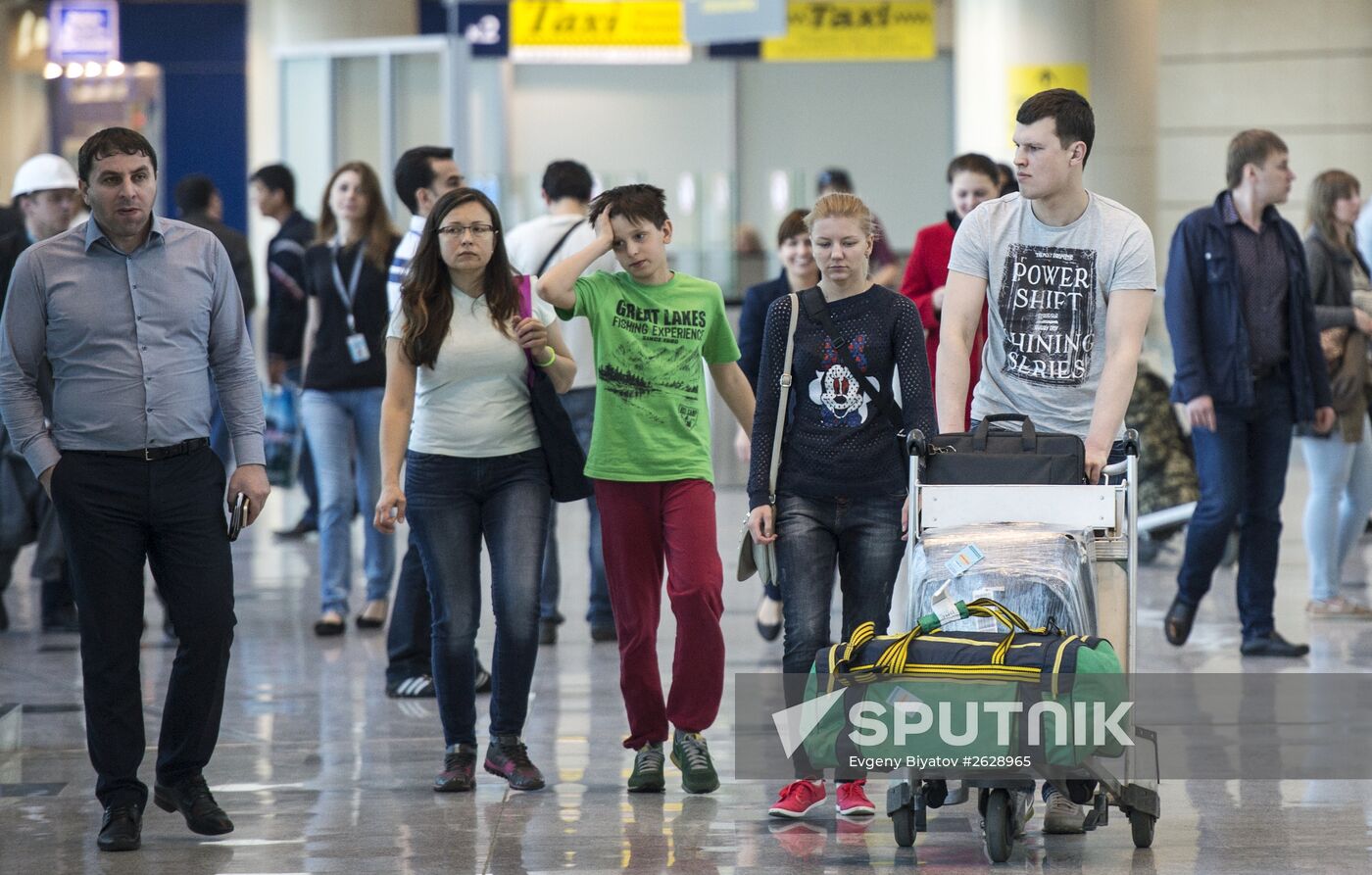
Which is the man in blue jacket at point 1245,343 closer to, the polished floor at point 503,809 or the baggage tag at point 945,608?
the polished floor at point 503,809

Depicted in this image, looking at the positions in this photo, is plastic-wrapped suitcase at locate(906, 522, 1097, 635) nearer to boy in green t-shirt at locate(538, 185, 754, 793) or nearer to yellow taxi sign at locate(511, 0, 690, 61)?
boy in green t-shirt at locate(538, 185, 754, 793)

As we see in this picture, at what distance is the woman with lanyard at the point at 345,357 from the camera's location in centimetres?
787

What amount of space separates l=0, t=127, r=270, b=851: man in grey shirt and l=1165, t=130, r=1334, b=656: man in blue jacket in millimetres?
3941

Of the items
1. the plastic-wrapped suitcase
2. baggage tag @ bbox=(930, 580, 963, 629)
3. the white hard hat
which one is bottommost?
baggage tag @ bbox=(930, 580, 963, 629)

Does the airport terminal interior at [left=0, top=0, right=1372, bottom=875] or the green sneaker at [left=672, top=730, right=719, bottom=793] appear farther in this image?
the green sneaker at [left=672, top=730, right=719, bottom=793]

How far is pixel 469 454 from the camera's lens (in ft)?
17.9

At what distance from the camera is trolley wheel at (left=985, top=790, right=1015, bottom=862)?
4.56 metres

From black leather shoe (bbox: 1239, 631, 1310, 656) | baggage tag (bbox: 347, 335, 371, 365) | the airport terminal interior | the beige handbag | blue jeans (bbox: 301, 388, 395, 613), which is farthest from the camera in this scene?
blue jeans (bbox: 301, 388, 395, 613)

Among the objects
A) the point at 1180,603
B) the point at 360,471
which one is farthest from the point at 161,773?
the point at 1180,603

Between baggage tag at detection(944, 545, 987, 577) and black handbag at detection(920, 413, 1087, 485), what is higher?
black handbag at detection(920, 413, 1087, 485)

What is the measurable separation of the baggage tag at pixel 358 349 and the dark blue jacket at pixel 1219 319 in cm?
322

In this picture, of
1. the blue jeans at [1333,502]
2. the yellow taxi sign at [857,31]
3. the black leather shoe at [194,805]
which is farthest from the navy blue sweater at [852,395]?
the yellow taxi sign at [857,31]

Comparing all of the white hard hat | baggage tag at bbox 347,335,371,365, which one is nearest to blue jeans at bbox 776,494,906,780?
baggage tag at bbox 347,335,371,365

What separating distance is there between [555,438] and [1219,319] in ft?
10.2
